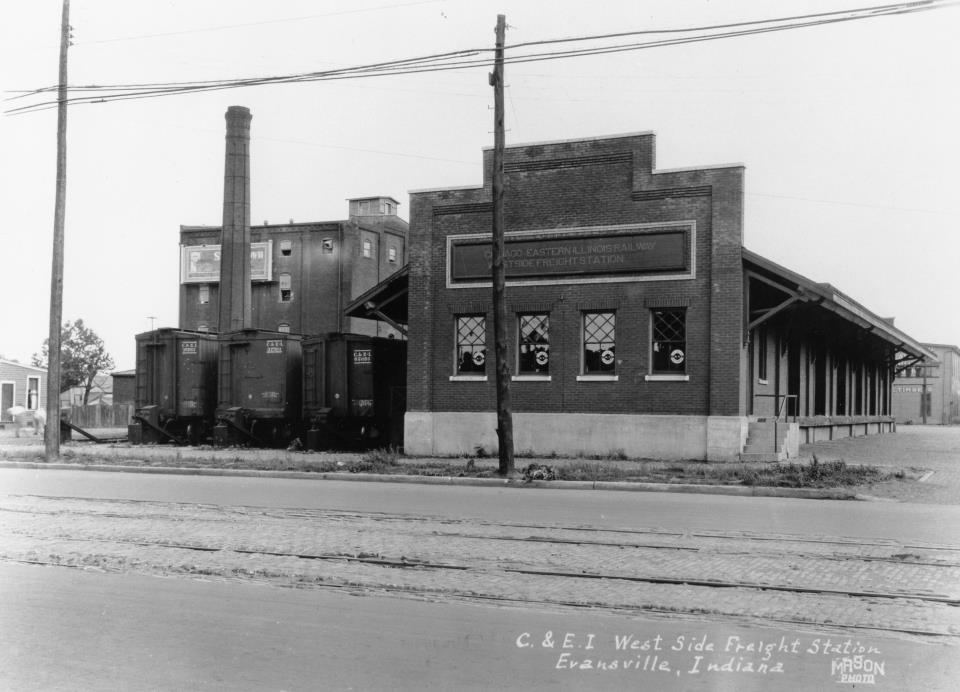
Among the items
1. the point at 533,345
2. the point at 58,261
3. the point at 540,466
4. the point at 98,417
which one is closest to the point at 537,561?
the point at 540,466

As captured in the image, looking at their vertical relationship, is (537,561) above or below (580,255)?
below

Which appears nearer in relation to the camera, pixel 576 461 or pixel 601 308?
pixel 576 461

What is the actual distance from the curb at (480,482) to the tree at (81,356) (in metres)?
55.7

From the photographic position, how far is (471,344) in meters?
22.5

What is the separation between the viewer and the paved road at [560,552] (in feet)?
21.5

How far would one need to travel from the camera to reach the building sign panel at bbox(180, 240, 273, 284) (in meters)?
58.4

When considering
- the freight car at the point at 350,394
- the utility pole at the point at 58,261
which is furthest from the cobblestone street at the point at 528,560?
the freight car at the point at 350,394

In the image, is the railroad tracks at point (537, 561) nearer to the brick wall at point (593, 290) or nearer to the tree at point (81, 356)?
the brick wall at point (593, 290)

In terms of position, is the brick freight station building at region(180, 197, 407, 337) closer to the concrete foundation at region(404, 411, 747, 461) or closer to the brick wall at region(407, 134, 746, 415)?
the brick wall at region(407, 134, 746, 415)

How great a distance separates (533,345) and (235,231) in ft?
68.5

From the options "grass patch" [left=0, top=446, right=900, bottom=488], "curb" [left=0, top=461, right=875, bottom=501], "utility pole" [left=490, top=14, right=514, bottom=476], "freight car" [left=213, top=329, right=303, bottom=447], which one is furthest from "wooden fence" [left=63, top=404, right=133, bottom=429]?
"utility pole" [left=490, top=14, right=514, bottom=476]

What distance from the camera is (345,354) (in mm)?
24031

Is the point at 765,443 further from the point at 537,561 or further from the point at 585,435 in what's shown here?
the point at 537,561

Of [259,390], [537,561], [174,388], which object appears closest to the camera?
[537,561]
